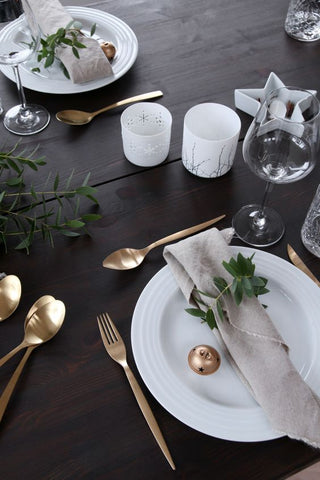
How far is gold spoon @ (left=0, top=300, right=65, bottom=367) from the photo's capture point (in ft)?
2.21

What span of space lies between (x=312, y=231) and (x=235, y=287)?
0.22 metres

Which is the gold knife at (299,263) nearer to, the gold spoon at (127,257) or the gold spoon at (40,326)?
the gold spoon at (127,257)

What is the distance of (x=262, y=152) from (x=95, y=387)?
418mm

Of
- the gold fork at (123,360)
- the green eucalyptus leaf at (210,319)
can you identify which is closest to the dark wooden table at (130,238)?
the gold fork at (123,360)

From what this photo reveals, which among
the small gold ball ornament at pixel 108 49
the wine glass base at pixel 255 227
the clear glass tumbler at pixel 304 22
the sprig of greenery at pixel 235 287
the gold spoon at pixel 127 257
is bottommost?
the gold spoon at pixel 127 257

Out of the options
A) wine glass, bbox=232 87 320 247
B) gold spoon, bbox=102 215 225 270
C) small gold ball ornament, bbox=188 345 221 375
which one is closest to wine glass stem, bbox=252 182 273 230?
wine glass, bbox=232 87 320 247

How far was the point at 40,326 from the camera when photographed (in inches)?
27.2

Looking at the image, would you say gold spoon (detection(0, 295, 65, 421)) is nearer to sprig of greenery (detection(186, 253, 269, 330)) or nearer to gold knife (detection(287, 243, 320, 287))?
sprig of greenery (detection(186, 253, 269, 330))

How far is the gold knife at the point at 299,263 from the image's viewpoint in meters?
0.77

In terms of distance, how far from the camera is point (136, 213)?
85 centimetres

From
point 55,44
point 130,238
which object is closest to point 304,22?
point 55,44

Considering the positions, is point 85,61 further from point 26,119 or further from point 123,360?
point 123,360

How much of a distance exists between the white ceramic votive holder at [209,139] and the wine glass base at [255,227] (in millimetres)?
90

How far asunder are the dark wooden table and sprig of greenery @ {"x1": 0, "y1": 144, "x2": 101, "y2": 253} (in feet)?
0.08
